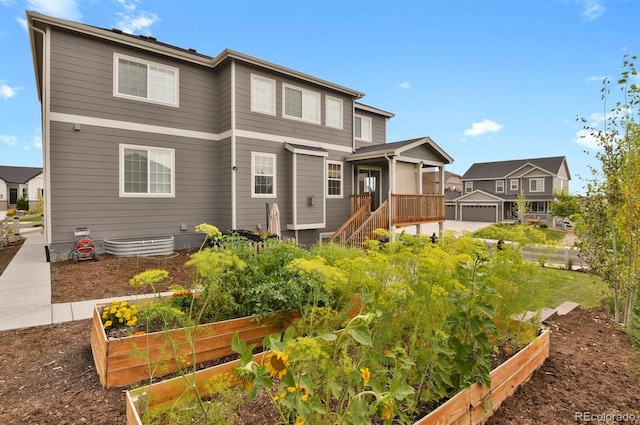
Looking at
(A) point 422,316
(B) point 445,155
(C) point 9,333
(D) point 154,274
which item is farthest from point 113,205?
(B) point 445,155

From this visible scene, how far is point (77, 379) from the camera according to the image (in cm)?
292

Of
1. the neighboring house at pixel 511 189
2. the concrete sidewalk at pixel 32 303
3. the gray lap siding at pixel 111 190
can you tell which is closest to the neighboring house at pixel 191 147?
the gray lap siding at pixel 111 190

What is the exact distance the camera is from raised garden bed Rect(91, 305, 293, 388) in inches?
107

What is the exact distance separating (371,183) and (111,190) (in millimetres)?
10191

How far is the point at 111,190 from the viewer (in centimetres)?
880

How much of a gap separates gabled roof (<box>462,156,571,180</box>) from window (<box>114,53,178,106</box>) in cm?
3479

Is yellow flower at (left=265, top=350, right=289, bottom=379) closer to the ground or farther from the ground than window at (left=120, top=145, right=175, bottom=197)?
closer to the ground

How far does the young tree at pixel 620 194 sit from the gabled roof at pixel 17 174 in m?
53.1

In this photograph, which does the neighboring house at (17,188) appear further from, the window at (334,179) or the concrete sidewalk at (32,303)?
the window at (334,179)

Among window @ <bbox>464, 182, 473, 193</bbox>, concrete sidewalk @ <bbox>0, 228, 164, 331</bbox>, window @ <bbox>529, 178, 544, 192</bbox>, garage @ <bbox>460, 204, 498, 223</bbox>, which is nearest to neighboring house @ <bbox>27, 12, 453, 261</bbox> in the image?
concrete sidewalk @ <bbox>0, 228, 164, 331</bbox>

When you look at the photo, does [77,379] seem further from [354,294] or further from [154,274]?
[354,294]

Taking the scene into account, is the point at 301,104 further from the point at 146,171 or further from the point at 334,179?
the point at 146,171

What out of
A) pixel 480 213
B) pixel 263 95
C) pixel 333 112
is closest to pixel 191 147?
pixel 263 95

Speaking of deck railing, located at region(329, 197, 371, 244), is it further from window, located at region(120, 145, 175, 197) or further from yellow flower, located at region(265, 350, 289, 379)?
yellow flower, located at region(265, 350, 289, 379)
